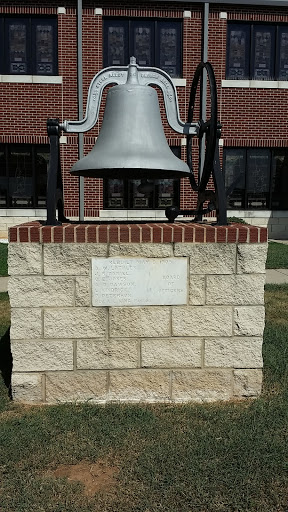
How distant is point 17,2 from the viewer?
12.1 meters

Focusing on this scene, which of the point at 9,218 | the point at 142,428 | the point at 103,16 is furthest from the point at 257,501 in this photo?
the point at 103,16

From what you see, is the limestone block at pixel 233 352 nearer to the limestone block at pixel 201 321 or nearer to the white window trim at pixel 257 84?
the limestone block at pixel 201 321

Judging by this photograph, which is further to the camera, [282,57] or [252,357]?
[282,57]

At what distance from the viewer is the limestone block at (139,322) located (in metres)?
3.54

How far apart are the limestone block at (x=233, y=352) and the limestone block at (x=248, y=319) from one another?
67mm

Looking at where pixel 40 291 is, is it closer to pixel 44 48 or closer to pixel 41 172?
pixel 41 172

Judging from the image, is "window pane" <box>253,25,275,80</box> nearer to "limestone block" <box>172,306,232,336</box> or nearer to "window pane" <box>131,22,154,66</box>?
"window pane" <box>131,22,154,66</box>

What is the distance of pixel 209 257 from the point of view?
353 cm

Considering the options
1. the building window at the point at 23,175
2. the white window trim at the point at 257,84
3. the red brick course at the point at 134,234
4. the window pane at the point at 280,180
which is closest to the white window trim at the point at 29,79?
the building window at the point at 23,175

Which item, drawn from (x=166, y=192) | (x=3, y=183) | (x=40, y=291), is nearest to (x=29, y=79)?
(x=3, y=183)

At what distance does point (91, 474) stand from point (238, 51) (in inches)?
507

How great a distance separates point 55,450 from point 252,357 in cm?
168

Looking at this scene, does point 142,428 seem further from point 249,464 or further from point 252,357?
point 252,357

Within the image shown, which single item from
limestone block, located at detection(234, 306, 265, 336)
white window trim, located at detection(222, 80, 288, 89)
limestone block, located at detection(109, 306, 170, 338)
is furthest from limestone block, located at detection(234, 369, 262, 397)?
white window trim, located at detection(222, 80, 288, 89)
